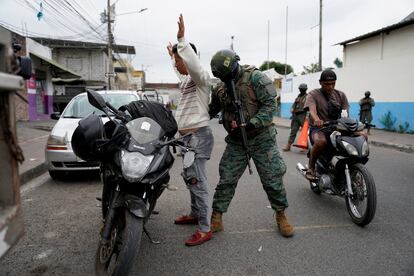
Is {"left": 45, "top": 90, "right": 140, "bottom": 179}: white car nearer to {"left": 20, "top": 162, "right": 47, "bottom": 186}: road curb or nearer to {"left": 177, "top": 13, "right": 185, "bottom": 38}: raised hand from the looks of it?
{"left": 20, "top": 162, "right": 47, "bottom": 186}: road curb

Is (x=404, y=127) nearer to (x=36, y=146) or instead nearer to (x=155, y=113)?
(x=36, y=146)

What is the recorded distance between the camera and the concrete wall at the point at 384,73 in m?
13.8

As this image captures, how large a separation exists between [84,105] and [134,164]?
472cm

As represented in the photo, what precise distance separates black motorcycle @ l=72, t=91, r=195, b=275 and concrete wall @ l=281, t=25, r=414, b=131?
1365 centimetres

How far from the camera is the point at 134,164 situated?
2.42 m

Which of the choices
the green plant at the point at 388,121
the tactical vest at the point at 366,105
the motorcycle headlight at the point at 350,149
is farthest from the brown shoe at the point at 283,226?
the green plant at the point at 388,121

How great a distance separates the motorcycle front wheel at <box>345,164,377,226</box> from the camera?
3.50 m

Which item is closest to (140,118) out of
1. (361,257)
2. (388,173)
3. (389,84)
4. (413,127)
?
(361,257)

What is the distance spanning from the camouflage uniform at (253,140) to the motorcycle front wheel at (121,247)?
1.27 m

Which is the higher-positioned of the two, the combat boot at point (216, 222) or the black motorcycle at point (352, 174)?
the black motorcycle at point (352, 174)

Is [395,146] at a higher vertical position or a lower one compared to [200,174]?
lower

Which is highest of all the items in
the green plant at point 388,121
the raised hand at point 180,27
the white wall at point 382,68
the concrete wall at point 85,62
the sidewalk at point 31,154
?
the concrete wall at point 85,62

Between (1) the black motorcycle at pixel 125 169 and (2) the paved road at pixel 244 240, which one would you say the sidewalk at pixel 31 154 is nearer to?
(2) the paved road at pixel 244 240

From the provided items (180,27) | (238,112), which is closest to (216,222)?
(238,112)
